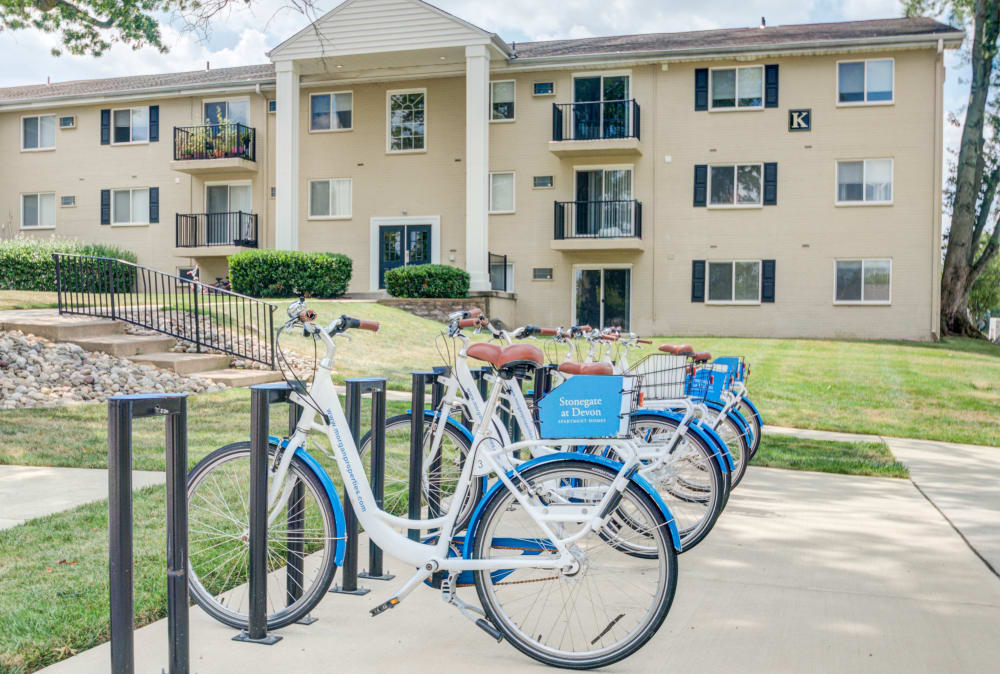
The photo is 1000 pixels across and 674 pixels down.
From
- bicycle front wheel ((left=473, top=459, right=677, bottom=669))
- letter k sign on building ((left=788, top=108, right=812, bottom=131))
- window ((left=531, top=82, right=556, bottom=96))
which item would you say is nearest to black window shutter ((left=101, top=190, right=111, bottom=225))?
window ((left=531, top=82, right=556, bottom=96))

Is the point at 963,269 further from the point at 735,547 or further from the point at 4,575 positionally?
the point at 4,575

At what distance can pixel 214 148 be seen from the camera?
1097 inches

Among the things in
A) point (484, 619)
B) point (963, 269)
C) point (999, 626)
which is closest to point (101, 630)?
point (484, 619)

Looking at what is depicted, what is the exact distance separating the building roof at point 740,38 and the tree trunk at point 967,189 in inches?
92.3

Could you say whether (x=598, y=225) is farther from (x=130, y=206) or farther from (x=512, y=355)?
(x=512, y=355)

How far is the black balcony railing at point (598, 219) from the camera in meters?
25.0

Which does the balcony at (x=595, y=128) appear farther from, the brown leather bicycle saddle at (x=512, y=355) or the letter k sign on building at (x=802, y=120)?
the brown leather bicycle saddle at (x=512, y=355)

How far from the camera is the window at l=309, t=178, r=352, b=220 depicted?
2764 centimetres

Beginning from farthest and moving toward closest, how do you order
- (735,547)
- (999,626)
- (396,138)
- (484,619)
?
(396,138), (735,547), (999,626), (484,619)

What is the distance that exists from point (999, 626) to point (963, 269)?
82.9 feet

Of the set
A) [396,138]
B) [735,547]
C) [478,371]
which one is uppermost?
[396,138]

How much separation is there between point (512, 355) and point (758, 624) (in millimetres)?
1582

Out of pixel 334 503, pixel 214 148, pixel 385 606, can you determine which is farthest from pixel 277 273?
pixel 385 606

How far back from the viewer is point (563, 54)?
84.2ft
